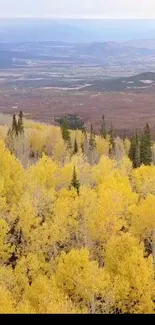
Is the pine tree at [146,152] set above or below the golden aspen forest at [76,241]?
above

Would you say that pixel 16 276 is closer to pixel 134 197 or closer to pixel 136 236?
pixel 136 236

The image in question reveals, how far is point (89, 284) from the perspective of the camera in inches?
1476

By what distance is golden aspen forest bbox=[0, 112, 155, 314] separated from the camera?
37375 mm

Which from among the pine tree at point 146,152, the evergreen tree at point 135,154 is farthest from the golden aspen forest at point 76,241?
the pine tree at point 146,152

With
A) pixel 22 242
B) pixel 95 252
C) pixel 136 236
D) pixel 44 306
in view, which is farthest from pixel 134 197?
pixel 44 306

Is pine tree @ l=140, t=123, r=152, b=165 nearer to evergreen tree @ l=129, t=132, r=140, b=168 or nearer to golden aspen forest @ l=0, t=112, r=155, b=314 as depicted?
evergreen tree @ l=129, t=132, r=140, b=168

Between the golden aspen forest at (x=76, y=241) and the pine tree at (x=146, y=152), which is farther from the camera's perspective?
the pine tree at (x=146, y=152)

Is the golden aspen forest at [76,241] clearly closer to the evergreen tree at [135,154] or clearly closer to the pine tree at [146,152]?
the evergreen tree at [135,154]

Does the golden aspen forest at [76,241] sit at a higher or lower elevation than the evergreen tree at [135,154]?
lower

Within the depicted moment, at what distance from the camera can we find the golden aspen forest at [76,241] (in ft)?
123

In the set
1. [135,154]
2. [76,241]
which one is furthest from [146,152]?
[76,241]

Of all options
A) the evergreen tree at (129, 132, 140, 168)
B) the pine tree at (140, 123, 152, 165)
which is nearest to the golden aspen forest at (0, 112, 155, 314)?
the evergreen tree at (129, 132, 140, 168)

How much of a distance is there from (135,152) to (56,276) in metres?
55.1
